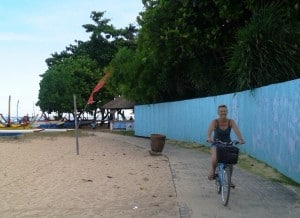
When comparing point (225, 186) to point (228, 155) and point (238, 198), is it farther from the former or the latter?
point (238, 198)

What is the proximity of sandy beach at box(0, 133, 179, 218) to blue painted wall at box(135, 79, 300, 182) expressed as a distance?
2.55 meters

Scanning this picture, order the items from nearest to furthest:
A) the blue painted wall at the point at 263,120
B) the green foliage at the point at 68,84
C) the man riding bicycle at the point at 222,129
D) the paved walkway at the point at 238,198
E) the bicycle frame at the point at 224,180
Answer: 1. the paved walkway at the point at 238,198
2. the bicycle frame at the point at 224,180
3. the man riding bicycle at the point at 222,129
4. the blue painted wall at the point at 263,120
5. the green foliage at the point at 68,84

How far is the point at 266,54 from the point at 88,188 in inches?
300

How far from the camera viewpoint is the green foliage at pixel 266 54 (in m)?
15.0

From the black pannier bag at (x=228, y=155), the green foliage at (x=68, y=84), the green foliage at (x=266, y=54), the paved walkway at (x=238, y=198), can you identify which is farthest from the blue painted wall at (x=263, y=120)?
the green foliage at (x=68, y=84)

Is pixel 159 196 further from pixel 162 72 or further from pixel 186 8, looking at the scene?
pixel 162 72

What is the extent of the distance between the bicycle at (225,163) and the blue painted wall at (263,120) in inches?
86.3

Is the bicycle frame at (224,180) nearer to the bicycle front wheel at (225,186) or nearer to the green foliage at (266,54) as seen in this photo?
the bicycle front wheel at (225,186)

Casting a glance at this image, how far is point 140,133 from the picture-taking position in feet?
108

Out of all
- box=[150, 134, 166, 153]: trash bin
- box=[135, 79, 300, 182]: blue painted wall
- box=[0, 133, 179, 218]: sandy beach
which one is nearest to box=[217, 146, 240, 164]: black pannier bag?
box=[0, 133, 179, 218]: sandy beach

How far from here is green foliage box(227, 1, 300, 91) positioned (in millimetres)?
14969

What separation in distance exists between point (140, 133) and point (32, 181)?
71.1 ft

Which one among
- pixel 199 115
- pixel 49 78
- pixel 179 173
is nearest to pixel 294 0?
pixel 199 115

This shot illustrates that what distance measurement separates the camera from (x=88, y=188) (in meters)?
10.2
